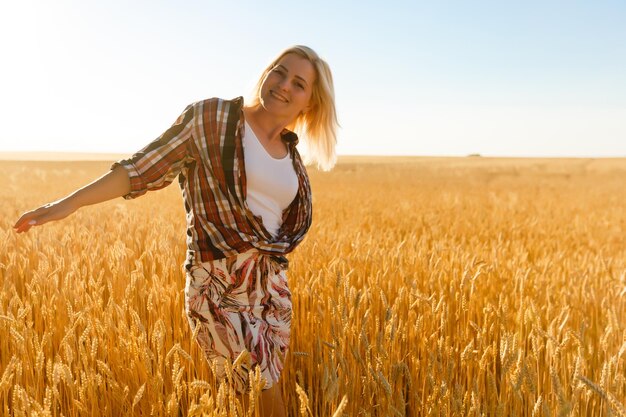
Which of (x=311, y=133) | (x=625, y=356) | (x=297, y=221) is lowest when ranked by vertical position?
(x=625, y=356)

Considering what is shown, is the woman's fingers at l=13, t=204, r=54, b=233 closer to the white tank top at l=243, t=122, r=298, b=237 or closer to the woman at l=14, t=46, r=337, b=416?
the woman at l=14, t=46, r=337, b=416

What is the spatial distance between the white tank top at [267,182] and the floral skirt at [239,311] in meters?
0.14

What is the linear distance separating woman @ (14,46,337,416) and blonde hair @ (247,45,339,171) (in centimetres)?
13

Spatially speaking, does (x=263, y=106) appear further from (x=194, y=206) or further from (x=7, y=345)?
(x=7, y=345)

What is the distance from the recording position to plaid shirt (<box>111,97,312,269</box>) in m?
1.59

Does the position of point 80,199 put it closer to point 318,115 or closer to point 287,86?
point 287,86

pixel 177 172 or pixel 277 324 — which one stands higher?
pixel 177 172

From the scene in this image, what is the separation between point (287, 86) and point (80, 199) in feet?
Answer: 2.39

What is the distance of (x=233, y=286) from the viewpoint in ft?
5.29

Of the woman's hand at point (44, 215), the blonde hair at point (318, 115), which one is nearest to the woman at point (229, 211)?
the woman's hand at point (44, 215)

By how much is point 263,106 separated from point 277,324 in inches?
27.8

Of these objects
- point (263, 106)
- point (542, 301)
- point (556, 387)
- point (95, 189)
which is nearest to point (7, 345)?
point (95, 189)

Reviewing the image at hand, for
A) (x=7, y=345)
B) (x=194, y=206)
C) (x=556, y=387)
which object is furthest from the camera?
(x=7, y=345)

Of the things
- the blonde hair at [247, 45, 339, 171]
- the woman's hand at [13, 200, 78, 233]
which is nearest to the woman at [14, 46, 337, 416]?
the woman's hand at [13, 200, 78, 233]
